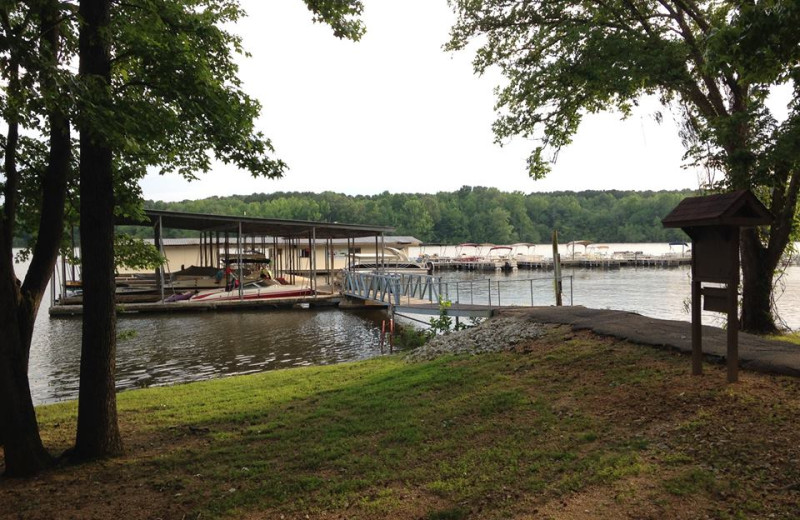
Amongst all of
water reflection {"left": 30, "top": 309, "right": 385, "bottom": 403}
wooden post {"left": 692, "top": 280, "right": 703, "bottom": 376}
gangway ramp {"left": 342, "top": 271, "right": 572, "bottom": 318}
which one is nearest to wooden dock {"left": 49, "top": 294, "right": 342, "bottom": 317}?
water reflection {"left": 30, "top": 309, "right": 385, "bottom": 403}

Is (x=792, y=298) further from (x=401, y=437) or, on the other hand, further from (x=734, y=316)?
(x=401, y=437)

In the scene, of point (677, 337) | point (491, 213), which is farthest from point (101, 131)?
point (491, 213)

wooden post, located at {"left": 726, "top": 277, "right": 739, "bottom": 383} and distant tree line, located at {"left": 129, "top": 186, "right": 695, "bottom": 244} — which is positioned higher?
distant tree line, located at {"left": 129, "top": 186, "right": 695, "bottom": 244}

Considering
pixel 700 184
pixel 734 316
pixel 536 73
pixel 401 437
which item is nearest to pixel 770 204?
pixel 700 184

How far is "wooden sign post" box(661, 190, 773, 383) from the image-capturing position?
19.9 ft

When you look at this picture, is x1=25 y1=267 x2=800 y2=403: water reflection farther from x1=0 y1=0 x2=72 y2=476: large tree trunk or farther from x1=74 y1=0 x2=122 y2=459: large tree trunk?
x1=74 y1=0 x2=122 y2=459: large tree trunk

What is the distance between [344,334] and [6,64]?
1728 cm

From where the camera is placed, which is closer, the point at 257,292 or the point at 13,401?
the point at 13,401

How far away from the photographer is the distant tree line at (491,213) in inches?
4373

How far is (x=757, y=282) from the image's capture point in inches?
511

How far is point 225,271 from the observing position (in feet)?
115

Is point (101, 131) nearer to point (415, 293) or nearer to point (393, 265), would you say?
point (415, 293)

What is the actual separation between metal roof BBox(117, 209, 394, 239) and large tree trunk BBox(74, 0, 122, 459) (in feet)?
70.1

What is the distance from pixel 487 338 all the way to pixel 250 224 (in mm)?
23841
